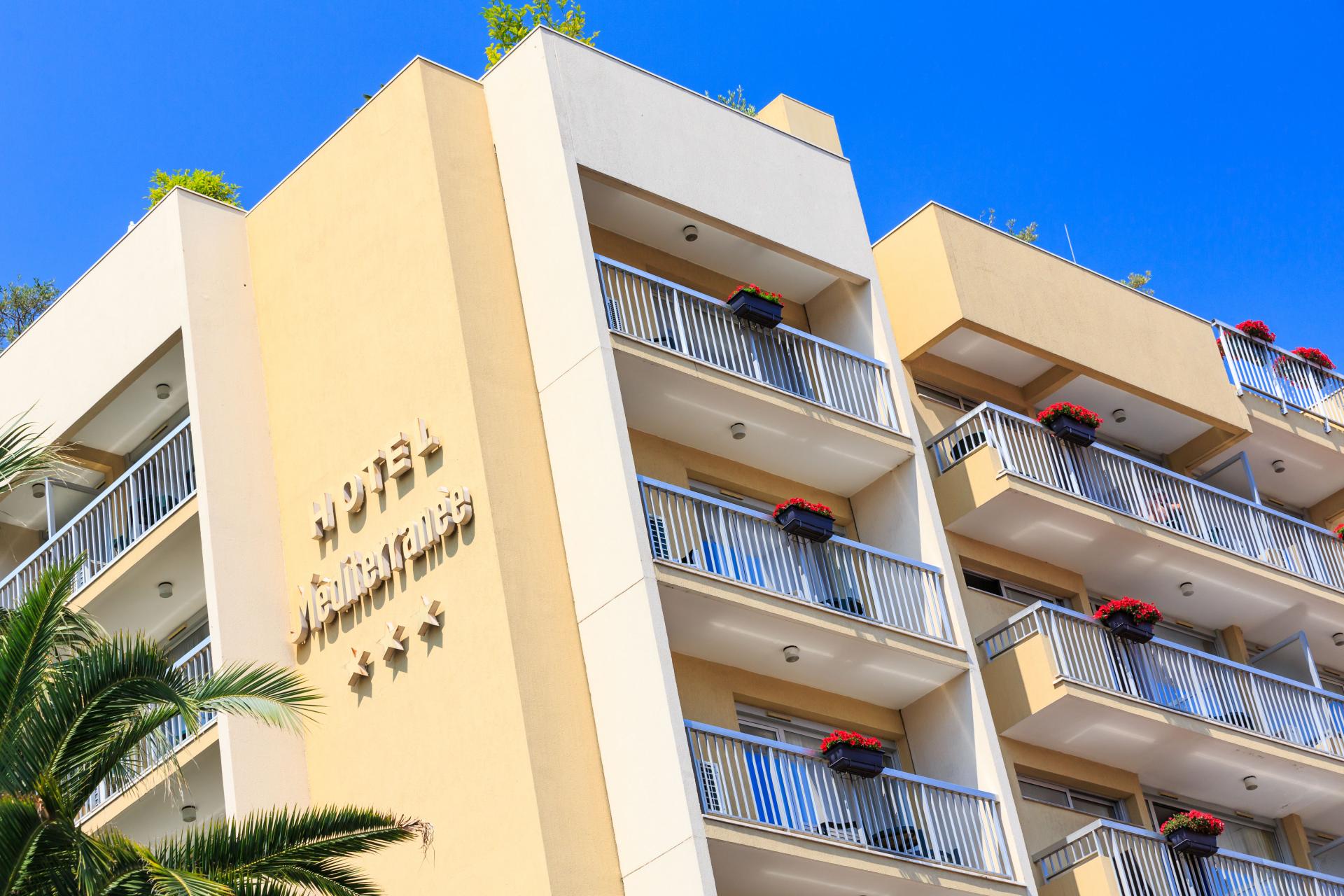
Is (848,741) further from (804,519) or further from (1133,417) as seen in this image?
(1133,417)

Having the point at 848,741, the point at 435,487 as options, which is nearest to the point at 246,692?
the point at 435,487

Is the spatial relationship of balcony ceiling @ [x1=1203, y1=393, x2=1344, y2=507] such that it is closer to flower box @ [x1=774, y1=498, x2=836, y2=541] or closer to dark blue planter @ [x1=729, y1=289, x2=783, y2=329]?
dark blue planter @ [x1=729, y1=289, x2=783, y2=329]

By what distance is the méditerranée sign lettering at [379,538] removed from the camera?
2467cm

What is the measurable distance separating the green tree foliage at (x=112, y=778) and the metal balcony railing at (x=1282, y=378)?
20484 mm

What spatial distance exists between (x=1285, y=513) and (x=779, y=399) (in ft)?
43.8

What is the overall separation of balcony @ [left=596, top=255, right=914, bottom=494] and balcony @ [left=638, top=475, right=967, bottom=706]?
5.36ft

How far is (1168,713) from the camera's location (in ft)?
94.0

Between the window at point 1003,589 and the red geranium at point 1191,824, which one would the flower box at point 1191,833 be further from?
the window at point 1003,589

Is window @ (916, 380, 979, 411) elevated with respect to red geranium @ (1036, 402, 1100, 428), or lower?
elevated

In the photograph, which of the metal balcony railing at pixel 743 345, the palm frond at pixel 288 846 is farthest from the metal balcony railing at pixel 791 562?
the palm frond at pixel 288 846

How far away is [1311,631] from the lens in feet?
111

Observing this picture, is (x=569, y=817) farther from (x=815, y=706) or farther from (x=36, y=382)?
(x=36, y=382)

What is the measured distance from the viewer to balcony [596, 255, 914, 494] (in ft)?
87.4

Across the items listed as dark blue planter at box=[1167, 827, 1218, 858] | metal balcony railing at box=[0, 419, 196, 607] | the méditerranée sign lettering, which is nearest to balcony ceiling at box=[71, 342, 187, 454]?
metal balcony railing at box=[0, 419, 196, 607]
